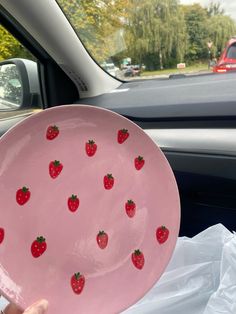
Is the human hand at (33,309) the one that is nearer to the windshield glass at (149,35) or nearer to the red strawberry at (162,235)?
the red strawberry at (162,235)

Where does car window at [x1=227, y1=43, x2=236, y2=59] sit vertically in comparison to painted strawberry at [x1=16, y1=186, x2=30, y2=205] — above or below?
below

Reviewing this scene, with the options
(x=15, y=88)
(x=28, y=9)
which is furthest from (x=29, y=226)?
(x=15, y=88)

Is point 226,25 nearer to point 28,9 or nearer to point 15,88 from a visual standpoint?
point 15,88

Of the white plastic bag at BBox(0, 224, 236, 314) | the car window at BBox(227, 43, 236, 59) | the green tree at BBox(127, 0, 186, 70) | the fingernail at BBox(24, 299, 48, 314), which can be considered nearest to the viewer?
the fingernail at BBox(24, 299, 48, 314)

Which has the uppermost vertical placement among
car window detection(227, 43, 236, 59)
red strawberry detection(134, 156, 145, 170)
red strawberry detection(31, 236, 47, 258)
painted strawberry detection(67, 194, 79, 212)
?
red strawberry detection(134, 156, 145, 170)

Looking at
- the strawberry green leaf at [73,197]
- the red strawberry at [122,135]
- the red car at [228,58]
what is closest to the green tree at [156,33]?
the red car at [228,58]

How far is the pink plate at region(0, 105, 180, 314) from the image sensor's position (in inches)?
35.7

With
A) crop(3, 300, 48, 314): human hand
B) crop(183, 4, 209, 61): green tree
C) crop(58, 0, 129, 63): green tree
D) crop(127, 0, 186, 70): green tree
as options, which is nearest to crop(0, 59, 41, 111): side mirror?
crop(58, 0, 129, 63): green tree

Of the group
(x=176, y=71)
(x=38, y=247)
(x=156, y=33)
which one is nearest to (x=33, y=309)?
(x=38, y=247)

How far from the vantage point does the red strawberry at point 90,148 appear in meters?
1.04

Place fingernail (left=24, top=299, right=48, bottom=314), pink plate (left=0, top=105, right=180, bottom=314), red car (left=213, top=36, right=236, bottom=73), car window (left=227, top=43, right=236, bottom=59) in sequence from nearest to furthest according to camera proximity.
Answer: fingernail (left=24, top=299, right=48, bottom=314) < pink plate (left=0, top=105, right=180, bottom=314) < red car (left=213, top=36, right=236, bottom=73) < car window (left=227, top=43, right=236, bottom=59)

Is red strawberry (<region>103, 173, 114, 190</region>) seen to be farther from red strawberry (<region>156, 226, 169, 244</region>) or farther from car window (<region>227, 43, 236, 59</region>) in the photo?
car window (<region>227, 43, 236, 59</region>)

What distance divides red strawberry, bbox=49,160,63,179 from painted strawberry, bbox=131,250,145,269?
0.85 feet

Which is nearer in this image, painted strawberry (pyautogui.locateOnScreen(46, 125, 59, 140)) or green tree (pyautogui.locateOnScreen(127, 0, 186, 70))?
painted strawberry (pyautogui.locateOnScreen(46, 125, 59, 140))
